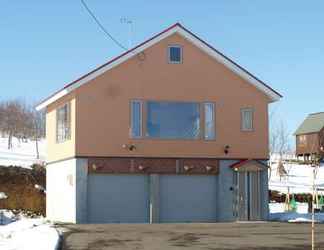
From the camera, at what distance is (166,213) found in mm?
29766

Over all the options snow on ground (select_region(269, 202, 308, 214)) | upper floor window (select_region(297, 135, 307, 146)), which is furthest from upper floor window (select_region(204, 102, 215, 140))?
upper floor window (select_region(297, 135, 307, 146))

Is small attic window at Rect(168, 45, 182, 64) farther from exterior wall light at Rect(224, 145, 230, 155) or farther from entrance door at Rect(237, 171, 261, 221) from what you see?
entrance door at Rect(237, 171, 261, 221)

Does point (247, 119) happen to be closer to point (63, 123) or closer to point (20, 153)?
point (63, 123)

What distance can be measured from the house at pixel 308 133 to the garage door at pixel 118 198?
51.5 metres

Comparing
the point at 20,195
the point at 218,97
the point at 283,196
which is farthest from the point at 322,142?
the point at 218,97

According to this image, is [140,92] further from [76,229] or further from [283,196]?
[283,196]

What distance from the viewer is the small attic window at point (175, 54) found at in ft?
98.7

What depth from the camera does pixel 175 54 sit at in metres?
30.2

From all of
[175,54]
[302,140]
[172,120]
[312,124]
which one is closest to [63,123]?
[172,120]

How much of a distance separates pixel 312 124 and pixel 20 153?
34.7 metres

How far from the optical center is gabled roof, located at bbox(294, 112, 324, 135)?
80.5m

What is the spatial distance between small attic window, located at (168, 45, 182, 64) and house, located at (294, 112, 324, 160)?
50.3 m

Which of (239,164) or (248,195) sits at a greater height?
(239,164)

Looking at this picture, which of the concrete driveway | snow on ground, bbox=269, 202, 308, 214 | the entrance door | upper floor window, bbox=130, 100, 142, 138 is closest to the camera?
the concrete driveway
